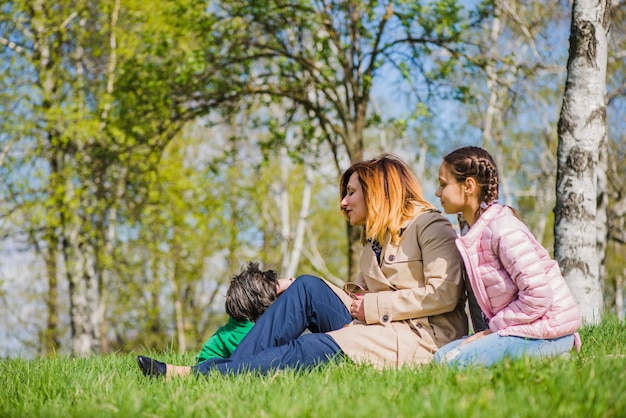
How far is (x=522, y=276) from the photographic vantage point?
3.21 m

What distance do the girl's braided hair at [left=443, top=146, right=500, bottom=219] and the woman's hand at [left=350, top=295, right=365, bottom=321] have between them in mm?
829

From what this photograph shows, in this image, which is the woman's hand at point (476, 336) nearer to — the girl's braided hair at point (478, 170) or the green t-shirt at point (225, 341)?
the girl's braided hair at point (478, 170)

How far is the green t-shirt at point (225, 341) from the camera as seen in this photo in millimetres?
4223

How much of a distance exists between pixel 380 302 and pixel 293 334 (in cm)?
55

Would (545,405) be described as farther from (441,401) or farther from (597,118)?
(597,118)

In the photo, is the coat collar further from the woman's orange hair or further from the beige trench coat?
the woman's orange hair

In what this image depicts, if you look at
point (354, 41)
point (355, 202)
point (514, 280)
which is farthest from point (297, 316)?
point (354, 41)

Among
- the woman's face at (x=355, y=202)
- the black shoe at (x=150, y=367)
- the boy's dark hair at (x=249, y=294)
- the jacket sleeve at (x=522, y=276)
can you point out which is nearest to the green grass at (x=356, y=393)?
the black shoe at (x=150, y=367)

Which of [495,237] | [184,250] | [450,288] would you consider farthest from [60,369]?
[184,250]

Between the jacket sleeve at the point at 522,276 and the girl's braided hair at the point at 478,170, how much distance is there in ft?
1.03

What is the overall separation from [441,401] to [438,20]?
8.70 metres

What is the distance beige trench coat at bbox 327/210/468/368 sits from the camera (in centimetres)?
354

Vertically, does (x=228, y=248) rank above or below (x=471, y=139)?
below

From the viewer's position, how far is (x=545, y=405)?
243 cm
